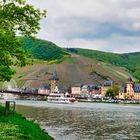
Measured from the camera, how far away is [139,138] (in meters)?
50.7

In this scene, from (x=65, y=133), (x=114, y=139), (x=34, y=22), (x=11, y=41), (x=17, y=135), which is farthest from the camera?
(x=65, y=133)

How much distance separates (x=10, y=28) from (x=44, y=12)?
3.74 metres

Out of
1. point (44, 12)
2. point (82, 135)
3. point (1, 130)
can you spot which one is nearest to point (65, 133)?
point (82, 135)

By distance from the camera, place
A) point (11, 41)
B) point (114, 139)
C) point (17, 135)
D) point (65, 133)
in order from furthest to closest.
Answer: point (65, 133), point (114, 139), point (11, 41), point (17, 135)

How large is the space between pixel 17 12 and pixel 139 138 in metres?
22.6

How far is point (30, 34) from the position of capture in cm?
4169

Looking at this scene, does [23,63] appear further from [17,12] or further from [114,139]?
[114,139]

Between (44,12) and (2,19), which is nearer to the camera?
(2,19)

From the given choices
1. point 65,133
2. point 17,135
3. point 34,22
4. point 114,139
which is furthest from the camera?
point 65,133

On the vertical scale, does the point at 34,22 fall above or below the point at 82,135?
above

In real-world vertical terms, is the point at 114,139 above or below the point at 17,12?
below

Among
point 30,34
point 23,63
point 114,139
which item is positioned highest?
point 30,34

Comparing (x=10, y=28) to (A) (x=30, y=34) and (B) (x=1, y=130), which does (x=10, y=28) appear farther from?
(B) (x=1, y=130)

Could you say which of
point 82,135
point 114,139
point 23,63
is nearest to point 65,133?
point 82,135
